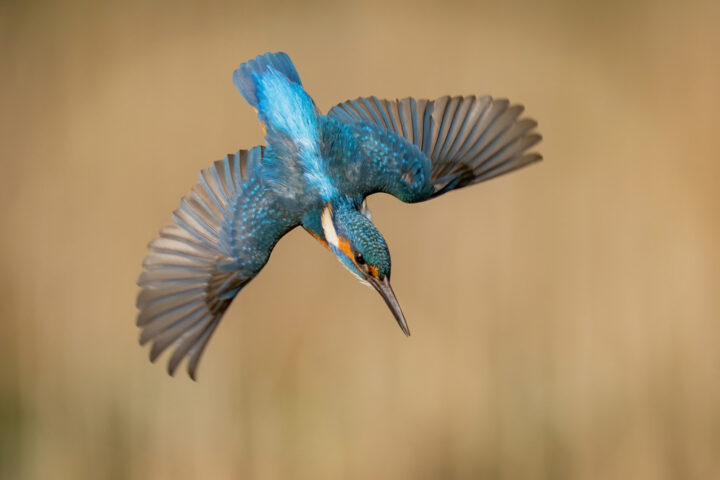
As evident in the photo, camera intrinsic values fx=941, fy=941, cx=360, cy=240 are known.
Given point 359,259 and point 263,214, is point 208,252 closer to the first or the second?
point 263,214

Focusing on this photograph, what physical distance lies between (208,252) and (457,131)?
434 millimetres

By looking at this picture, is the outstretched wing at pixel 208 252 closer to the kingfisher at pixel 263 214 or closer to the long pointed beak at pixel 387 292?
the kingfisher at pixel 263 214

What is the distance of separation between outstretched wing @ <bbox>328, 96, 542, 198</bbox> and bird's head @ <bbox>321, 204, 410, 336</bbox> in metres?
0.21

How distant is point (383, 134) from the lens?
1418 millimetres

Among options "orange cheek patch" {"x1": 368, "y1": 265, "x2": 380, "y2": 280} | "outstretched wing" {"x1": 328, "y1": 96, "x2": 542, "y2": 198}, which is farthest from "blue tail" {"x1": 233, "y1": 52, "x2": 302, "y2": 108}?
"orange cheek patch" {"x1": 368, "y1": 265, "x2": 380, "y2": 280}

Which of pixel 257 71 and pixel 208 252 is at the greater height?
pixel 257 71

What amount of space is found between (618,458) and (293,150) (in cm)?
114

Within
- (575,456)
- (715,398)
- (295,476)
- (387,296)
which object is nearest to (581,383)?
(575,456)

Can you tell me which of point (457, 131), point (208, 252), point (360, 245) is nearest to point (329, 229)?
point (360, 245)

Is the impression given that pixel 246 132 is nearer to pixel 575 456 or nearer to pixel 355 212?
pixel 355 212

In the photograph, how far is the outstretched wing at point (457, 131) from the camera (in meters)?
1.31

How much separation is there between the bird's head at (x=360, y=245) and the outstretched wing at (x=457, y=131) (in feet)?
0.69

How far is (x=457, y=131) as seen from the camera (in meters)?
1.41

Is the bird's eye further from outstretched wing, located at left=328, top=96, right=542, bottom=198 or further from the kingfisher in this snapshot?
outstretched wing, located at left=328, top=96, right=542, bottom=198
